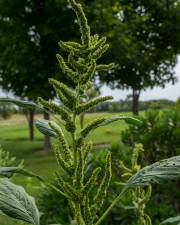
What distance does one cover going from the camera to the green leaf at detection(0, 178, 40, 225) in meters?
1.73

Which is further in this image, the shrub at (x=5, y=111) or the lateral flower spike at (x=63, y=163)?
the shrub at (x=5, y=111)

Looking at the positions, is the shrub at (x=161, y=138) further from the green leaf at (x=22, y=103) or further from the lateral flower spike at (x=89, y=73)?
the lateral flower spike at (x=89, y=73)

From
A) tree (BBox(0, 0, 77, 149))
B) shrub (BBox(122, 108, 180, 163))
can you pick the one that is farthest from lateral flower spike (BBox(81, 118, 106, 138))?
tree (BBox(0, 0, 77, 149))

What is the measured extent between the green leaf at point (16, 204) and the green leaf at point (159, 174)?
34cm

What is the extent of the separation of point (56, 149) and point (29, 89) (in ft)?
85.7

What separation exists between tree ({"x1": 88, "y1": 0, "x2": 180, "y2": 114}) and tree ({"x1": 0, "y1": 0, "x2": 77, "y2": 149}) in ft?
8.88

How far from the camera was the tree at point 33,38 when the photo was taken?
85.7ft

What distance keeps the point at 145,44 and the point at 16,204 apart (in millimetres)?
31891

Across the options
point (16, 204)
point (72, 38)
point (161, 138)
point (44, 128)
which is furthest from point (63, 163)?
point (72, 38)

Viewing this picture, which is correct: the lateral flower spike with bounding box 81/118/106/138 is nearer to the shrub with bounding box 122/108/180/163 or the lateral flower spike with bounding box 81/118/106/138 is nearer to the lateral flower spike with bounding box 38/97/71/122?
the lateral flower spike with bounding box 38/97/71/122

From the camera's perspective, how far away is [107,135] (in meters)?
39.8

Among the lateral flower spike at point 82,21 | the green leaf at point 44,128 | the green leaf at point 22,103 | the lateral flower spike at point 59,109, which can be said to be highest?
the lateral flower spike at point 82,21

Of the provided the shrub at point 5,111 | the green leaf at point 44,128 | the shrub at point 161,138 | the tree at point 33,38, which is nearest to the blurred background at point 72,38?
the tree at point 33,38

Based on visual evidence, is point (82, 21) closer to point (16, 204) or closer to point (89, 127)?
point (89, 127)
